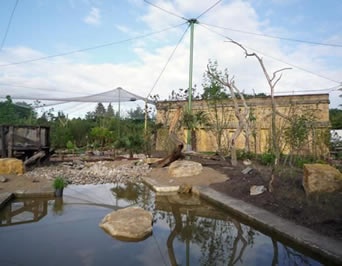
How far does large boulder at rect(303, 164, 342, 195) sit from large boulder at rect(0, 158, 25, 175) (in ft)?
24.9

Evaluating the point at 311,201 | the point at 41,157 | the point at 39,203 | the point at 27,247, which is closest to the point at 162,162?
the point at 41,157

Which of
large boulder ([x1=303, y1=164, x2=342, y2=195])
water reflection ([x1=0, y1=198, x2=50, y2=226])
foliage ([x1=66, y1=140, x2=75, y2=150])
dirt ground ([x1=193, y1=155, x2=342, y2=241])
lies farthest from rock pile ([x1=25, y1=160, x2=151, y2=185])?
large boulder ([x1=303, y1=164, x2=342, y2=195])

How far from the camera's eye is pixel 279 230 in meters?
4.48

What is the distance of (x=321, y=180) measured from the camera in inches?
236

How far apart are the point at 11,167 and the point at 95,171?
2.69m

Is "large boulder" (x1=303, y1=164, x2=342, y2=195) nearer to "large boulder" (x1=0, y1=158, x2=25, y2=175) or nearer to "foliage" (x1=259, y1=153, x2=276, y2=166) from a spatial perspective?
"foliage" (x1=259, y1=153, x2=276, y2=166)

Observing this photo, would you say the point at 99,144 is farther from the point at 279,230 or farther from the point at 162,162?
the point at 279,230

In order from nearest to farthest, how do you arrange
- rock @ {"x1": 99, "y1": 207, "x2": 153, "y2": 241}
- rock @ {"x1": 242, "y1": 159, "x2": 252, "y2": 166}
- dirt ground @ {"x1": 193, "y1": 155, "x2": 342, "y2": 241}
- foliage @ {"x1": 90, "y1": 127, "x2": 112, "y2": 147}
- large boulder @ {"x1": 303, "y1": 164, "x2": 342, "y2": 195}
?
rock @ {"x1": 99, "y1": 207, "x2": 153, "y2": 241}, dirt ground @ {"x1": 193, "y1": 155, "x2": 342, "y2": 241}, large boulder @ {"x1": 303, "y1": 164, "x2": 342, "y2": 195}, rock @ {"x1": 242, "y1": 159, "x2": 252, "y2": 166}, foliage @ {"x1": 90, "y1": 127, "x2": 112, "y2": 147}

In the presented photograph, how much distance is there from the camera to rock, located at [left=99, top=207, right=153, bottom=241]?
448cm

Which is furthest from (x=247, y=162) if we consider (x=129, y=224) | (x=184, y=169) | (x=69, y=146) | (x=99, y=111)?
(x=99, y=111)

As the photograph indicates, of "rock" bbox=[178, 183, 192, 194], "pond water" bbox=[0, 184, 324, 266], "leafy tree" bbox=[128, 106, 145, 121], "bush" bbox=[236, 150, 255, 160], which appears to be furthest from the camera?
"leafy tree" bbox=[128, 106, 145, 121]

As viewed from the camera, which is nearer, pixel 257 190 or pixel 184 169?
pixel 257 190

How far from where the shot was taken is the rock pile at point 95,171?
30.6ft

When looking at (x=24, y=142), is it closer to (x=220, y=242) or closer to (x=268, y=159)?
(x=268, y=159)
